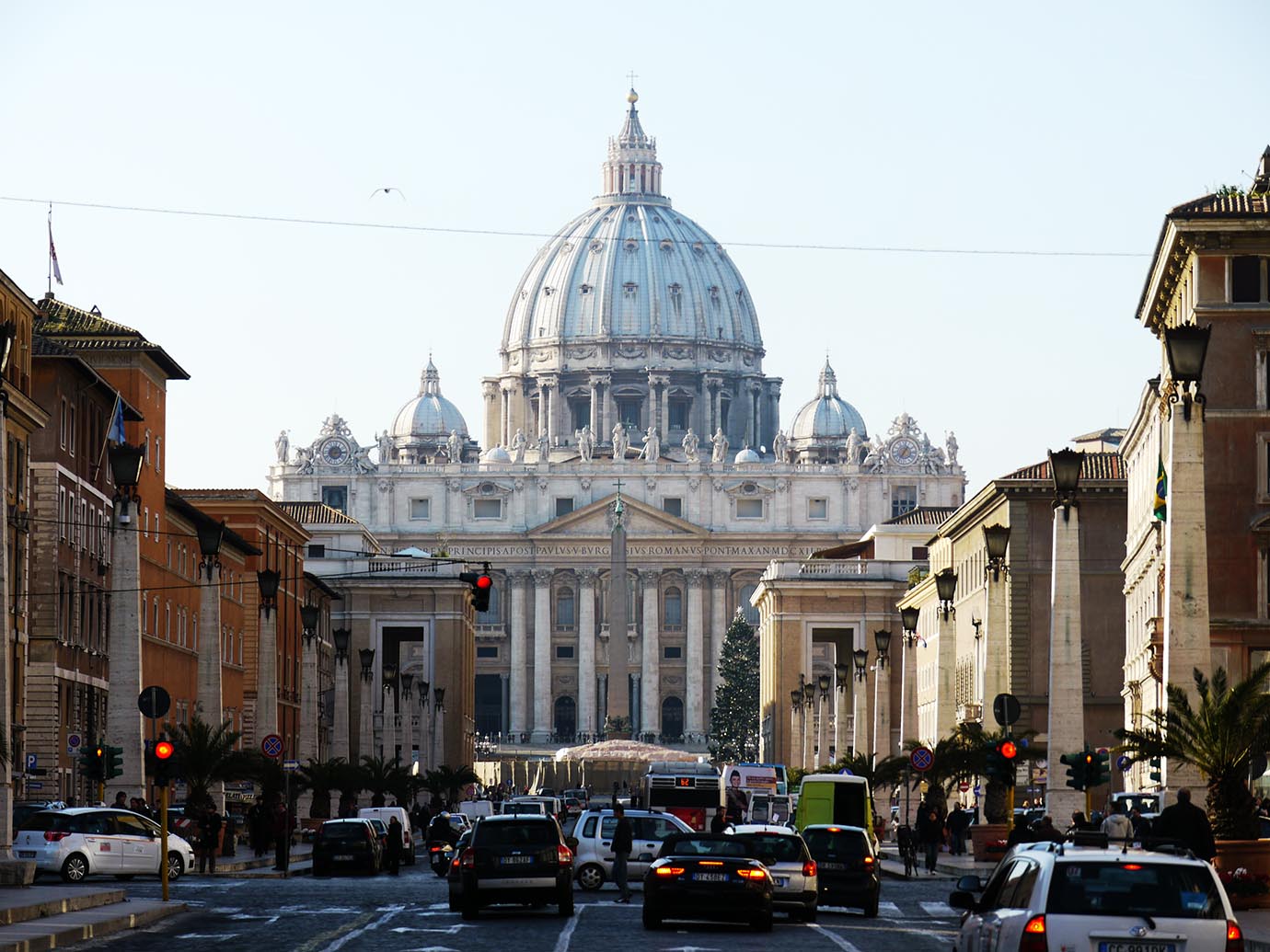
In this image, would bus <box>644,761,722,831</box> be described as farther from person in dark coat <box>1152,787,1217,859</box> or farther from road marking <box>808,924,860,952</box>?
person in dark coat <box>1152,787,1217,859</box>

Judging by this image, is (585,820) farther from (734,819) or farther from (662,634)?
(662,634)

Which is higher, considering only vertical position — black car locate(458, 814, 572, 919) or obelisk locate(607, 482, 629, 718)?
obelisk locate(607, 482, 629, 718)

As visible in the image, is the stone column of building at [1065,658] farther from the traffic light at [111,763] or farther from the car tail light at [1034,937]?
the car tail light at [1034,937]

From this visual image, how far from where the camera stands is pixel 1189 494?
31.5m

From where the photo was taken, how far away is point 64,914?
30297mm

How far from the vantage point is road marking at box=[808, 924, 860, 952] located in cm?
2697

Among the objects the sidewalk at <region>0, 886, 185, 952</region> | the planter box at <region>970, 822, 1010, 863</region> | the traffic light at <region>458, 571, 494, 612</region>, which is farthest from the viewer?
the planter box at <region>970, 822, 1010, 863</region>

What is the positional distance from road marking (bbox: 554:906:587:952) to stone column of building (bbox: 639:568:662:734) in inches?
6113

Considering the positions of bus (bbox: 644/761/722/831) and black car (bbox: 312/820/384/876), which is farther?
bus (bbox: 644/761/722/831)

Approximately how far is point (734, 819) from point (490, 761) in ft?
356

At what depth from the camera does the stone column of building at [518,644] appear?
191 metres

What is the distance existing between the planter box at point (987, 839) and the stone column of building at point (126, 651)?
15.4 metres

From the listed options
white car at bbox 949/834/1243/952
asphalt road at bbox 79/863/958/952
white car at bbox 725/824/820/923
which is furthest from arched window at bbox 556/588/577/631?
white car at bbox 949/834/1243/952

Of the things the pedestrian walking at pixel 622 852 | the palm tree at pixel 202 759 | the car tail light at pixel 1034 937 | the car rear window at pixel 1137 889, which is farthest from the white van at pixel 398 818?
the car tail light at pixel 1034 937
